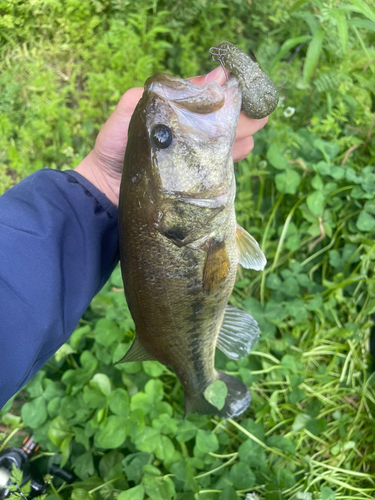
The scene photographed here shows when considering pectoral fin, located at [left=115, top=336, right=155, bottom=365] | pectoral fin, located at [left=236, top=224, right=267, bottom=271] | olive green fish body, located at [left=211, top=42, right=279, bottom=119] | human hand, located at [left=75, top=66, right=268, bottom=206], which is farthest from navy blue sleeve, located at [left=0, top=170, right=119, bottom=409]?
olive green fish body, located at [left=211, top=42, right=279, bottom=119]

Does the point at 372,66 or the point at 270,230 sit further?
the point at 270,230

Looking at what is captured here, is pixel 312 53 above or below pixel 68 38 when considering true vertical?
below

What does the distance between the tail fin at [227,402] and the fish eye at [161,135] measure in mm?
1523

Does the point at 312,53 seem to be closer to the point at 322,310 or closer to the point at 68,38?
the point at 322,310

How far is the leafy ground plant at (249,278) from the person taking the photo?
7.02 ft

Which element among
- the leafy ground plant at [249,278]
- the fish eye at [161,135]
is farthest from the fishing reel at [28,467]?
the fish eye at [161,135]

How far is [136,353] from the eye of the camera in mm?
1748

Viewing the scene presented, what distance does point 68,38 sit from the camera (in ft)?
10.8

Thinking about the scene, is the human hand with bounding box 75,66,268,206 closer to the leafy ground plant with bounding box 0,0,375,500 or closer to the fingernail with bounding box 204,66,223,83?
the fingernail with bounding box 204,66,223,83

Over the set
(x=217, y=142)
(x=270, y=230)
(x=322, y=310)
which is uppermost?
(x=217, y=142)

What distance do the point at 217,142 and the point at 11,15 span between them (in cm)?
271

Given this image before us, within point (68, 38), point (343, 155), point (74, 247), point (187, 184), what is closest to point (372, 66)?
point (343, 155)

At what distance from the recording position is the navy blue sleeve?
136 centimetres

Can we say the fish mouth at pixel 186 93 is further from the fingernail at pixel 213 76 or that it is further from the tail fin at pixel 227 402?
the tail fin at pixel 227 402
